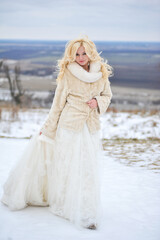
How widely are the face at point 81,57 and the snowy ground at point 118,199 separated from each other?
1.60m

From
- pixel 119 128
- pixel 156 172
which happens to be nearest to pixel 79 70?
pixel 156 172

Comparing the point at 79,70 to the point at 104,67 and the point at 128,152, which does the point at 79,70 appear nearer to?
the point at 104,67

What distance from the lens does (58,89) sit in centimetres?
340

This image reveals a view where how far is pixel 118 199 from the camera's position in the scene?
163 inches

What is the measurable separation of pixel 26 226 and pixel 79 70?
1604 mm

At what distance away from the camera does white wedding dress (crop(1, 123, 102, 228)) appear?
10.7 feet

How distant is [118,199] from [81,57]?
1.85 m

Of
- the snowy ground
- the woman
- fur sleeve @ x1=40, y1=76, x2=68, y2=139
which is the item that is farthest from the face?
the snowy ground

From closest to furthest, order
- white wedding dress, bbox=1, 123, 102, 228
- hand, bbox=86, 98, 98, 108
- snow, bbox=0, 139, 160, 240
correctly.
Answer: snow, bbox=0, 139, 160, 240, white wedding dress, bbox=1, 123, 102, 228, hand, bbox=86, 98, 98, 108

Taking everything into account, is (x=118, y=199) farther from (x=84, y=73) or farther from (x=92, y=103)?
(x=84, y=73)

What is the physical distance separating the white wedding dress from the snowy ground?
11cm

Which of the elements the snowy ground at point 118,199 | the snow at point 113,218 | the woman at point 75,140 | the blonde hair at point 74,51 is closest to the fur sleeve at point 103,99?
the woman at point 75,140

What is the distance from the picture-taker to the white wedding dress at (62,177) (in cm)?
326

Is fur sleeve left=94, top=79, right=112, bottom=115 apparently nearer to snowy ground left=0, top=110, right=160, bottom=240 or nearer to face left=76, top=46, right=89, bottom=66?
face left=76, top=46, right=89, bottom=66
